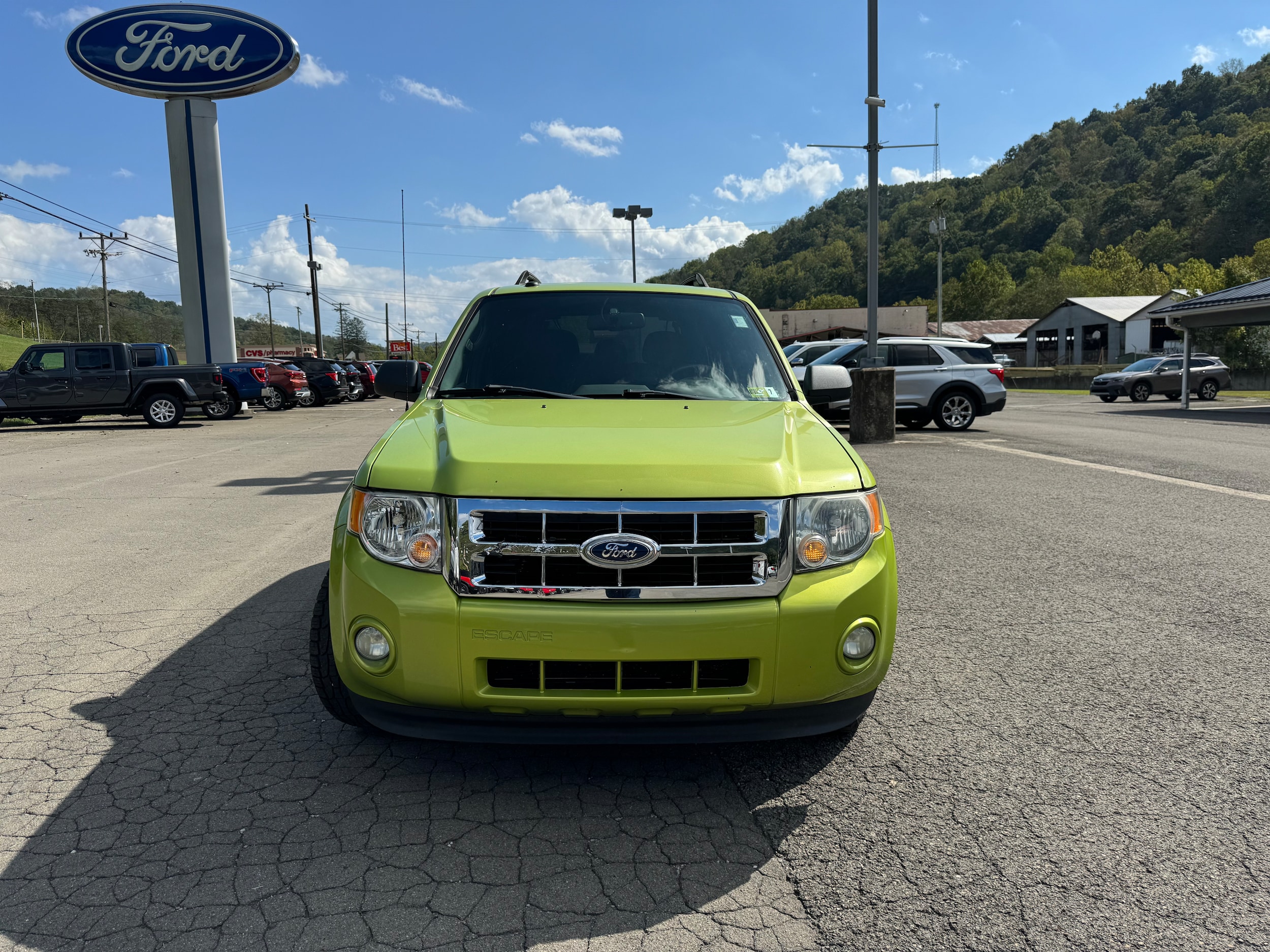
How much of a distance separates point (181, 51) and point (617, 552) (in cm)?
3137

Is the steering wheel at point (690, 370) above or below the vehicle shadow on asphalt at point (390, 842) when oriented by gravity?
above

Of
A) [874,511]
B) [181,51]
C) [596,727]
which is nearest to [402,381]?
[596,727]

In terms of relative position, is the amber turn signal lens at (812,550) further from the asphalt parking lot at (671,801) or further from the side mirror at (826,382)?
the side mirror at (826,382)

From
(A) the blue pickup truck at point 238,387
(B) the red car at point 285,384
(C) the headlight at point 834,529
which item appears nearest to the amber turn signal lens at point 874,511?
(C) the headlight at point 834,529

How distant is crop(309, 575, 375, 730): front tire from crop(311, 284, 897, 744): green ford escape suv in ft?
0.09

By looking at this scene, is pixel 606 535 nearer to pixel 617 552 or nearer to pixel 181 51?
pixel 617 552

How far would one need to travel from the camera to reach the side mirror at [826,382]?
14.3 ft

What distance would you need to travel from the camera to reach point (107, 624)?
474 centimetres

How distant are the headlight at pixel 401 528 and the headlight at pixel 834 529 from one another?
1102mm

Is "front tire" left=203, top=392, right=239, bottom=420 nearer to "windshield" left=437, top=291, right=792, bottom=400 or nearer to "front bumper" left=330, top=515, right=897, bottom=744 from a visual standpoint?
"windshield" left=437, top=291, right=792, bottom=400

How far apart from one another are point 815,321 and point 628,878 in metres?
78.6

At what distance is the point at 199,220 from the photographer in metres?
27.2

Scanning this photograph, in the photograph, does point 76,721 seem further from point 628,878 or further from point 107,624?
point 628,878

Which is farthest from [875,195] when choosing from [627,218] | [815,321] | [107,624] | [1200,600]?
[815,321]
